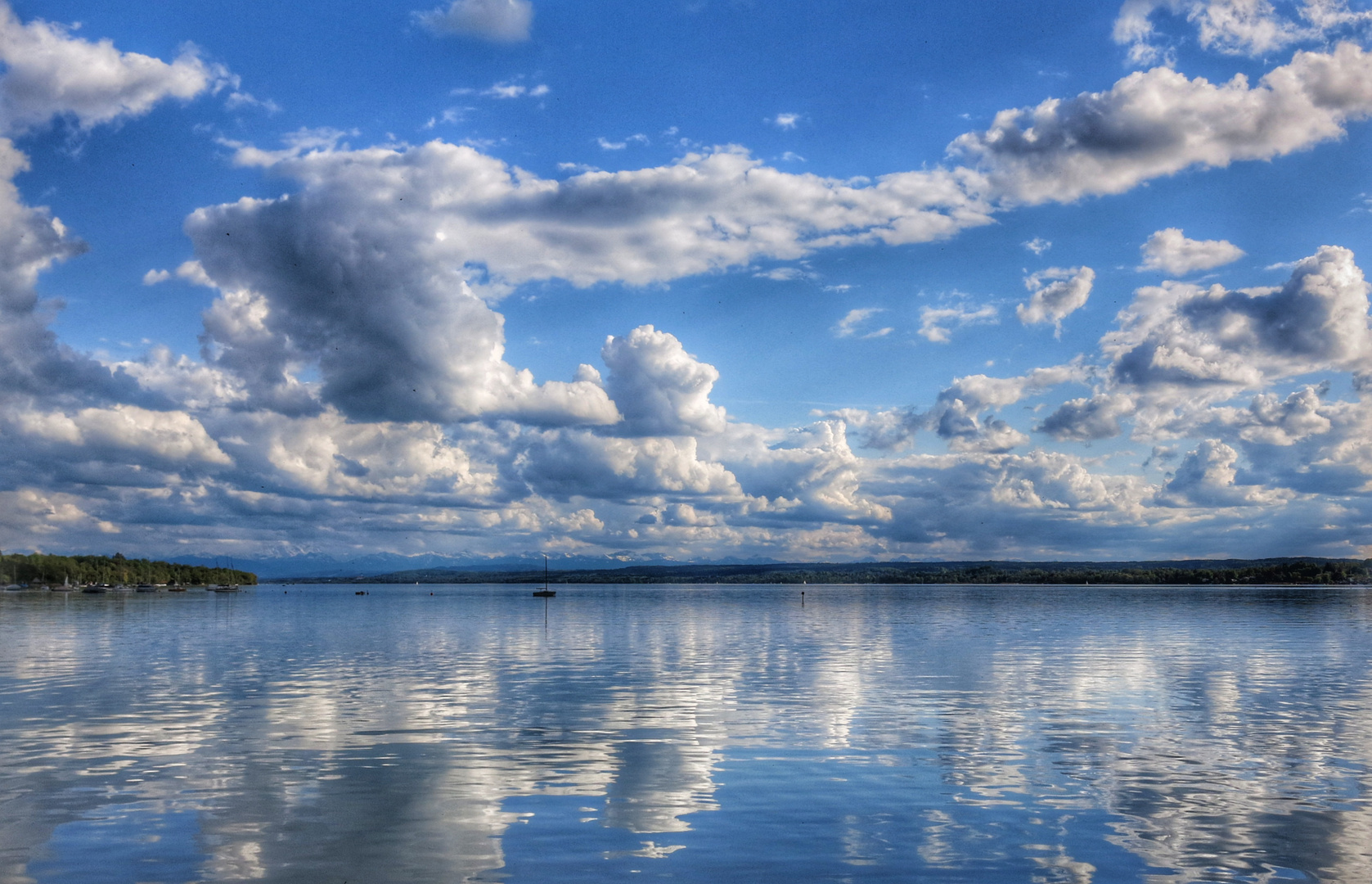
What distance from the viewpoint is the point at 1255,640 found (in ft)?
280

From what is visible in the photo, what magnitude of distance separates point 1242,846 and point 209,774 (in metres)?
26.9

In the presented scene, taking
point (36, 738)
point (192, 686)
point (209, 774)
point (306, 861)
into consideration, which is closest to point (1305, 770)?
point (306, 861)

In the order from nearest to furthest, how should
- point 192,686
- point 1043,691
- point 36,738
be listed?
point 36,738, point 1043,691, point 192,686

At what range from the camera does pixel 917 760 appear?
99.2 feet

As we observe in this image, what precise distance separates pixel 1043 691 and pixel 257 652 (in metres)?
58.9

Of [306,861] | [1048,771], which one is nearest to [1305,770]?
[1048,771]

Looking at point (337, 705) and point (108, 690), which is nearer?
point (337, 705)

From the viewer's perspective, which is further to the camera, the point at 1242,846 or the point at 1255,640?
the point at 1255,640

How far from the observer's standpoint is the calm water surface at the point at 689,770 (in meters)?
19.8

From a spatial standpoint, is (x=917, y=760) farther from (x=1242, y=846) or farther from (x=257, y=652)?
(x=257, y=652)

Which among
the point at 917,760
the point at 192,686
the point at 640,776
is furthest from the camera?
the point at 192,686

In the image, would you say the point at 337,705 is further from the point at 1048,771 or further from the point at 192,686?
the point at 1048,771

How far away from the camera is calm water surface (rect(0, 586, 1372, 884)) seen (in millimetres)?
19828

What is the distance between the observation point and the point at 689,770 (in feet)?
94.4
